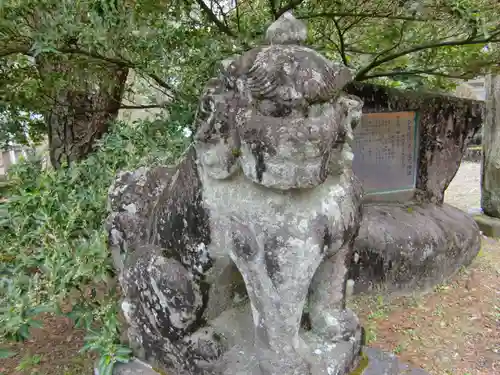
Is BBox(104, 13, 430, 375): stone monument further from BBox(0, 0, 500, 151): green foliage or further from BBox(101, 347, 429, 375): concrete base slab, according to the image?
BBox(0, 0, 500, 151): green foliage

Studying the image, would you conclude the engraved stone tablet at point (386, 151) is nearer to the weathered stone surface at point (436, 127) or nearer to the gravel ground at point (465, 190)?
the weathered stone surface at point (436, 127)

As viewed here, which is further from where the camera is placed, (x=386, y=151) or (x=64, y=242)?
(x=386, y=151)

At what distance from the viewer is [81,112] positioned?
321 centimetres

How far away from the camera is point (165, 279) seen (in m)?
1.39

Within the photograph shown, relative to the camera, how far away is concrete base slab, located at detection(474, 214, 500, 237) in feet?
16.1

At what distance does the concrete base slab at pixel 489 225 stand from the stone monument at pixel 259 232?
13.1ft

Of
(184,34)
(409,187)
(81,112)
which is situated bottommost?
(409,187)

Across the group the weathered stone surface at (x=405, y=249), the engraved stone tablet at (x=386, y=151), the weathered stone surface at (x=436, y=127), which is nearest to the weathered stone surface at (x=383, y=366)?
the weathered stone surface at (x=405, y=249)

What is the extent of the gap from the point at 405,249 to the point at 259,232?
2.25 metres

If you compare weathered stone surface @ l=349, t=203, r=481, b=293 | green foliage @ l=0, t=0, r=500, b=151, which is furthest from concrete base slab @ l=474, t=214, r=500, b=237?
green foliage @ l=0, t=0, r=500, b=151

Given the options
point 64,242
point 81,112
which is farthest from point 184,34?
point 64,242

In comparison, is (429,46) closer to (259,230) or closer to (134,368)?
(259,230)

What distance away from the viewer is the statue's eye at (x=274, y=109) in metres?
1.15

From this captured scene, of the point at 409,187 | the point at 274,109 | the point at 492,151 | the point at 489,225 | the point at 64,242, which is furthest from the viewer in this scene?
the point at 492,151
